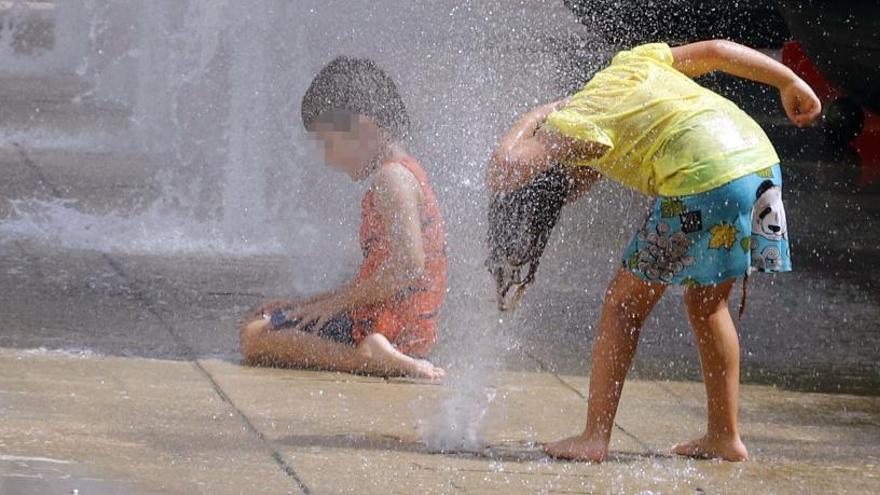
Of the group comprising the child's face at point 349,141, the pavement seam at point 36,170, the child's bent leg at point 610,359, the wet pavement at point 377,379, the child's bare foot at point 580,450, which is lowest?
the pavement seam at point 36,170

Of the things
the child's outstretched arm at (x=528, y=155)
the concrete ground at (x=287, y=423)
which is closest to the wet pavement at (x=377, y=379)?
the concrete ground at (x=287, y=423)

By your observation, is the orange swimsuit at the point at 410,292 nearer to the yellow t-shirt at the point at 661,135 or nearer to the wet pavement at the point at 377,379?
the wet pavement at the point at 377,379

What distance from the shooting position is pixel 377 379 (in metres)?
5.35

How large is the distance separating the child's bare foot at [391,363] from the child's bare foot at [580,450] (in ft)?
3.10

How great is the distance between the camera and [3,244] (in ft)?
23.2

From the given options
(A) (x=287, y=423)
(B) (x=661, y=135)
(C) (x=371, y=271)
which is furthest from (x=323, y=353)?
(B) (x=661, y=135)

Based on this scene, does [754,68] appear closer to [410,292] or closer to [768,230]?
[768,230]

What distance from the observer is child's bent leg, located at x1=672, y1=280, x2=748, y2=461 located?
454 centimetres

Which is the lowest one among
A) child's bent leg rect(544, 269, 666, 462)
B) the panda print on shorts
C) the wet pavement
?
the wet pavement

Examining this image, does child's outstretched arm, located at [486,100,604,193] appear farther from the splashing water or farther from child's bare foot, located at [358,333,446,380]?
child's bare foot, located at [358,333,446,380]

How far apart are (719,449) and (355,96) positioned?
67.7 inches

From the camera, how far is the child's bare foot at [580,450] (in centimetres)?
441

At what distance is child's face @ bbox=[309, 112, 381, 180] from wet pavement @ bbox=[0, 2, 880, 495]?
0.71 metres

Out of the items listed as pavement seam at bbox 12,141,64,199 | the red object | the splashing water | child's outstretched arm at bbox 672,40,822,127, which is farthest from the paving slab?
the red object
